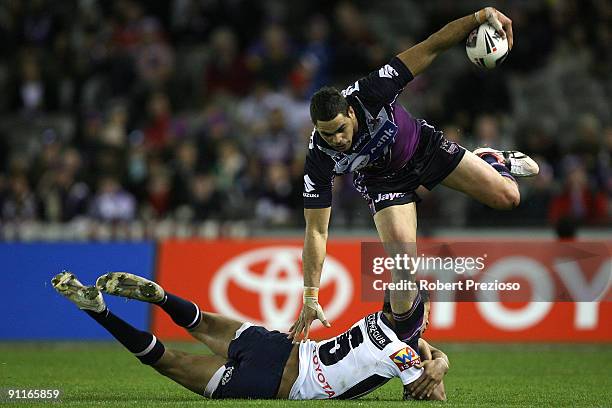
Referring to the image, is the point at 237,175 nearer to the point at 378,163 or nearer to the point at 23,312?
the point at 23,312

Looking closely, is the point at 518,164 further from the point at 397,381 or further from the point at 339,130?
the point at 397,381

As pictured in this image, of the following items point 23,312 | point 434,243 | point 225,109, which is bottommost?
point 23,312

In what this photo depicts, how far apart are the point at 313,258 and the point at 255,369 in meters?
1.29

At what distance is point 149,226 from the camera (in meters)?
15.7

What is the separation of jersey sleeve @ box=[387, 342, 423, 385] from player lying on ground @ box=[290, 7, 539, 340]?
1.44 feet

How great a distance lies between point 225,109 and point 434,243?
19.5 ft

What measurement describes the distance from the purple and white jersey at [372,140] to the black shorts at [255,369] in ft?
4.76

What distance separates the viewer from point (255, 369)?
8352 mm

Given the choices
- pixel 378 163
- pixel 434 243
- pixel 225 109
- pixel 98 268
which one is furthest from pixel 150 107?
pixel 378 163

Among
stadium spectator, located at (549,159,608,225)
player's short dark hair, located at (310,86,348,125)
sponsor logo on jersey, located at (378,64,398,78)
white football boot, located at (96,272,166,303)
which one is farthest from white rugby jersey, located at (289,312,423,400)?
stadium spectator, located at (549,159,608,225)

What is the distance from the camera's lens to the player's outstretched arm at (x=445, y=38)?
884 centimetres

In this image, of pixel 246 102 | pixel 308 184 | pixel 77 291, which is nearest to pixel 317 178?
pixel 308 184

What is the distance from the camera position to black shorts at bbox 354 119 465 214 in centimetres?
945

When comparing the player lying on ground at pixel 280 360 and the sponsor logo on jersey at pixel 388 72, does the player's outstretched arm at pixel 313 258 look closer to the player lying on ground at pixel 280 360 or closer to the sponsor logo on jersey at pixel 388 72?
the player lying on ground at pixel 280 360
